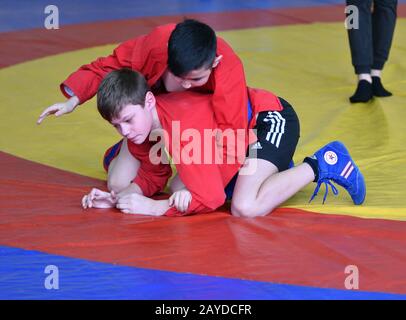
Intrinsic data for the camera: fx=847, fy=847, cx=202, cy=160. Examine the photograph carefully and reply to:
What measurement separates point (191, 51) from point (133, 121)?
0.29 metres

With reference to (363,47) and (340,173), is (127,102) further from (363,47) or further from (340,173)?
(363,47)

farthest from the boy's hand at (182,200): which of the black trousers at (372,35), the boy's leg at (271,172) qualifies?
the black trousers at (372,35)

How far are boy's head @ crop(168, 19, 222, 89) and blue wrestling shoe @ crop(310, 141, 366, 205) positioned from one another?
1.74 ft

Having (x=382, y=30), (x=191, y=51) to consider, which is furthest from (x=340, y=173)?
(x=382, y=30)

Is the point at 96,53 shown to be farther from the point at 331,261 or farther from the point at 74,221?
the point at 331,261

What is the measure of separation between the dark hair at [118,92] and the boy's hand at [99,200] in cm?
26

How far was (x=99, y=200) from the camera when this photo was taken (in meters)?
2.75

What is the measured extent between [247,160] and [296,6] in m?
3.74

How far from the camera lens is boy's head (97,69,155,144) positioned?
8.42 ft

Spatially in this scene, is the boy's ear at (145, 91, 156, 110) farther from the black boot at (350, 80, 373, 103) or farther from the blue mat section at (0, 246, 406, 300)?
the black boot at (350, 80, 373, 103)

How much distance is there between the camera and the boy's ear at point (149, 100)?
2650 mm

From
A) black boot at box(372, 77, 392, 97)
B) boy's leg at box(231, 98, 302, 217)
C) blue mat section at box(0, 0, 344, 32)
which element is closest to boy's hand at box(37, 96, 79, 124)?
boy's leg at box(231, 98, 302, 217)

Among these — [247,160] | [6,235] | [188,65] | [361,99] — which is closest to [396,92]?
[361,99]

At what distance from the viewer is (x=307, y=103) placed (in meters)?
4.00
